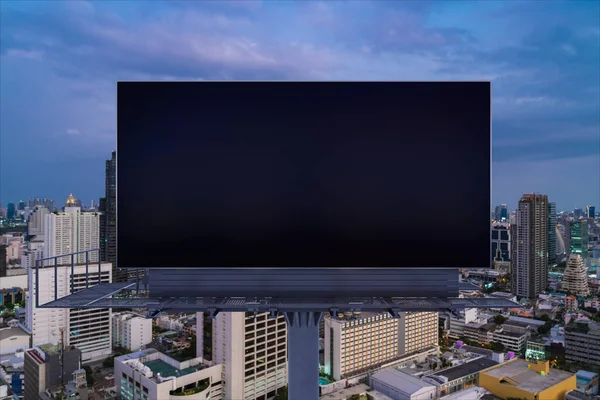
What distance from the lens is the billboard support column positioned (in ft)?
10.1

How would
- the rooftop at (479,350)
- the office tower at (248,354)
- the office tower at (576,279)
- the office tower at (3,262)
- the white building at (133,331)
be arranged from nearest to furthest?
the office tower at (248,354) → the rooftop at (479,350) → the white building at (133,331) → the office tower at (576,279) → the office tower at (3,262)

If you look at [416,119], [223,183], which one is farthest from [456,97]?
[223,183]

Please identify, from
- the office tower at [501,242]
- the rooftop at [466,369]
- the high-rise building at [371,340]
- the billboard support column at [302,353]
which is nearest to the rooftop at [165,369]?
the high-rise building at [371,340]

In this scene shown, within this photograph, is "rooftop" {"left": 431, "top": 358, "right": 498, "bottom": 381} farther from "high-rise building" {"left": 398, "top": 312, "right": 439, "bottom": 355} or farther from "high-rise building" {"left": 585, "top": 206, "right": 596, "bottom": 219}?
"high-rise building" {"left": 585, "top": 206, "right": 596, "bottom": 219}

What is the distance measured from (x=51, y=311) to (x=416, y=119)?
967 inches

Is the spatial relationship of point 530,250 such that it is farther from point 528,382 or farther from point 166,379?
point 166,379

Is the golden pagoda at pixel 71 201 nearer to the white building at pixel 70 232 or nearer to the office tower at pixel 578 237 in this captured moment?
the white building at pixel 70 232

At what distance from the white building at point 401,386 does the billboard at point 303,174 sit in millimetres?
15164

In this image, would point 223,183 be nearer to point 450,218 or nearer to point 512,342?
point 450,218

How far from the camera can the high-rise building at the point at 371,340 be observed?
1950 centimetres

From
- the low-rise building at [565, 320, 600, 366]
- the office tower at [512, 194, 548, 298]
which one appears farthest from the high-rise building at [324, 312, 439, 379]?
the office tower at [512, 194, 548, 298]

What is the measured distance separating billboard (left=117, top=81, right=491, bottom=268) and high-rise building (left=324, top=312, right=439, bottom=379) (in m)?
16.2

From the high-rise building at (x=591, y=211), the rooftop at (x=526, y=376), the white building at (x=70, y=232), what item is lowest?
the rooftop at (x=526, y=376)

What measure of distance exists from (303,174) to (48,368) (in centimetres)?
1892
